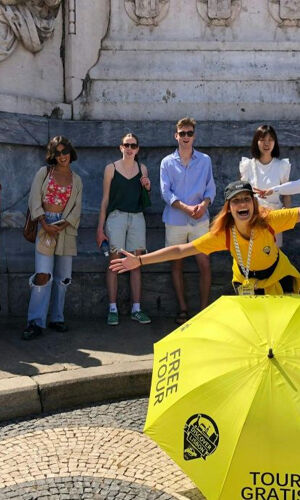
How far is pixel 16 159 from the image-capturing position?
22.5ft

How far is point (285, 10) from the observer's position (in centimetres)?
748

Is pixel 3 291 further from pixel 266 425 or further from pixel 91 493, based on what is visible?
pixel 266 425

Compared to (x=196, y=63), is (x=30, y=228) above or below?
below

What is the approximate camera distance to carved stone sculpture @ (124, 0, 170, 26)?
7.38 m

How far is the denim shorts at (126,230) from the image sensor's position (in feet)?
19.9

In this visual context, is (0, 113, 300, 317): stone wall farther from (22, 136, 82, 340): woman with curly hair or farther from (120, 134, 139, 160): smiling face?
(120, 134, 139, 160): smiling face

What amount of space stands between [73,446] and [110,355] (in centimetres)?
138

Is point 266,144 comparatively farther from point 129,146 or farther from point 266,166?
point 129,146

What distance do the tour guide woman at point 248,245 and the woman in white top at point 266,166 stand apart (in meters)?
2.01

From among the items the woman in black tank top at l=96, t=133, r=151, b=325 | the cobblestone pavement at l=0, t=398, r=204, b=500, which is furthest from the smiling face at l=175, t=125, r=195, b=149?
the cobblestone pavement at l=0, t=398, r=204, b=500

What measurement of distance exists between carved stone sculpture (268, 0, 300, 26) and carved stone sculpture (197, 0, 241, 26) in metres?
0.39

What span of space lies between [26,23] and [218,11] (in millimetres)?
2122

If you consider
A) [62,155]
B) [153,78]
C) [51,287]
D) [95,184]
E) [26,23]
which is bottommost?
[51,287]

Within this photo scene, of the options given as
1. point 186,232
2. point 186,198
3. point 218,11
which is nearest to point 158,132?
point 186,198
